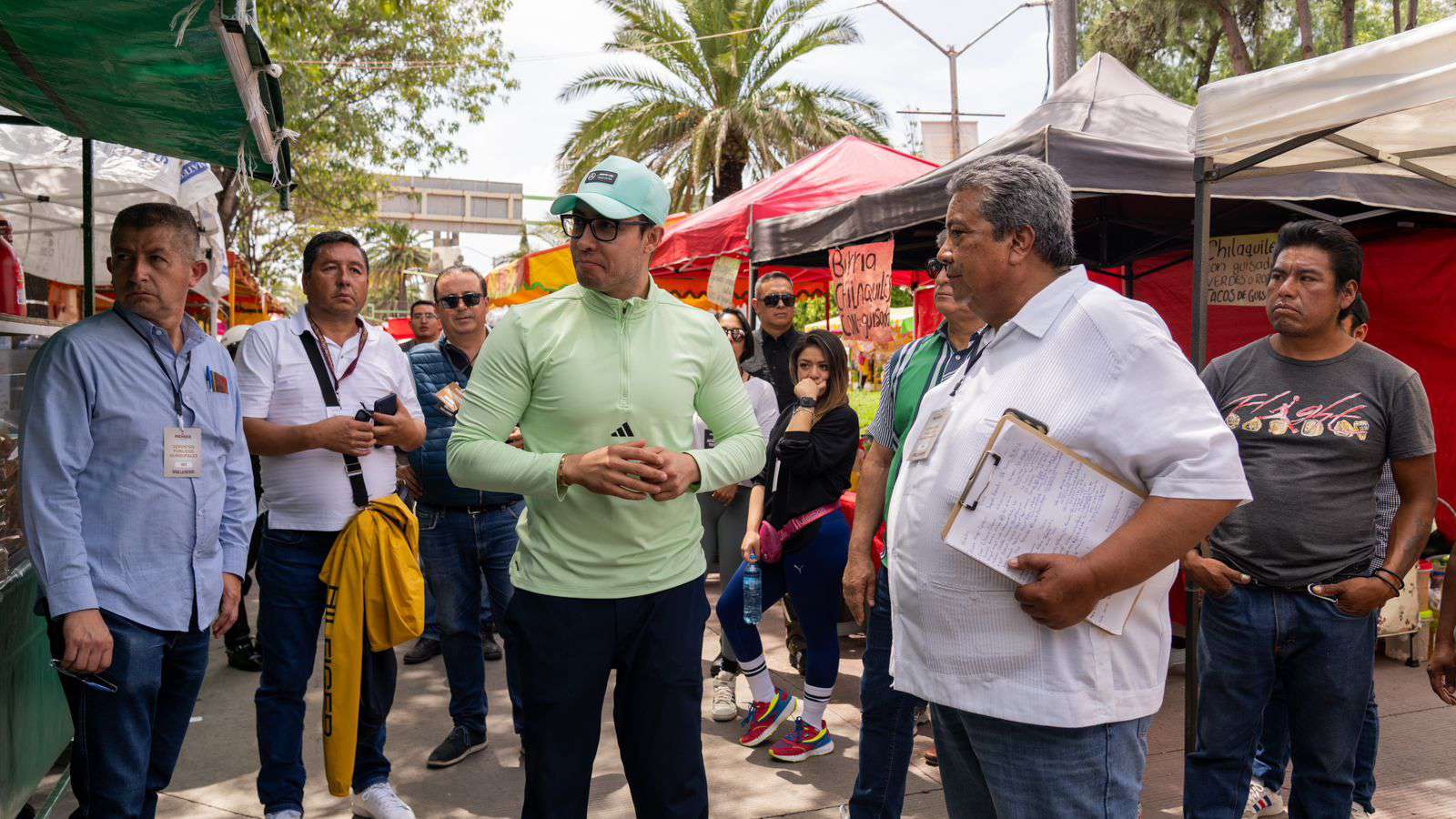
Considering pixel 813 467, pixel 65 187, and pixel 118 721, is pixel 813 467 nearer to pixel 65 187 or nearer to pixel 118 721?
pixel 118 721

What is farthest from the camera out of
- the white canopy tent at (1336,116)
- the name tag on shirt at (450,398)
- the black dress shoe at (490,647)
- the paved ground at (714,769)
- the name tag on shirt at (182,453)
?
the black dress shoe at (490,647)

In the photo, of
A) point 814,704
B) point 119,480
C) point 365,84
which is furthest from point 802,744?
point 365,84

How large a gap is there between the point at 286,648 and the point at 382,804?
0.72 metres

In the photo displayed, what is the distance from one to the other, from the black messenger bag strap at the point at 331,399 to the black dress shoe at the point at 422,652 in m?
2.72

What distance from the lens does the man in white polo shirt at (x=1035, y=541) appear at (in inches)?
69.6

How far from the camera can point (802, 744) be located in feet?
14.8

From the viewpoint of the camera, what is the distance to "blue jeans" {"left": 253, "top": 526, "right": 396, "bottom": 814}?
3.54 meters

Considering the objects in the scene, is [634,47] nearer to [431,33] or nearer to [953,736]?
[431,33]

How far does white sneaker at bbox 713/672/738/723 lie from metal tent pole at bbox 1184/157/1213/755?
2.18 metres

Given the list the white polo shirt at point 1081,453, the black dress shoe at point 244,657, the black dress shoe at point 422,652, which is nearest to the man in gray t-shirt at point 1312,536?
the white polo shirt at point 1081,453

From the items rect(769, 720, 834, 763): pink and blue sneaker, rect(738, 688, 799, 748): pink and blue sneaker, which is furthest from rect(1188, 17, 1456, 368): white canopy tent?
rect(738, 688, 799, 748): pink and blue sneaker

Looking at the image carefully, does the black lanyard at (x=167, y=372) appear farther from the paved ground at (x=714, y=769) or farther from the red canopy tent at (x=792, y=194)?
the red canopy tent at (x=792, y=194)

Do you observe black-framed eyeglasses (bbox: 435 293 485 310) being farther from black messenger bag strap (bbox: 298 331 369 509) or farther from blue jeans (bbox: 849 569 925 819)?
blue jeans (bbox: 849 569 925 819)

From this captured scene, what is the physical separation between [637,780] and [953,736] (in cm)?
105
